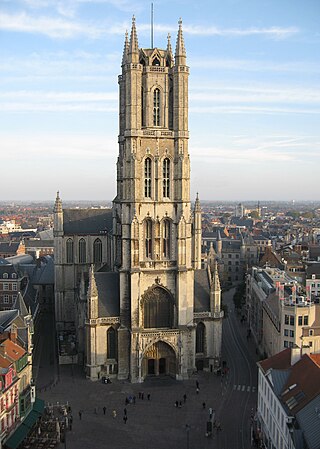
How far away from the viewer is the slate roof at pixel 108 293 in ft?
238

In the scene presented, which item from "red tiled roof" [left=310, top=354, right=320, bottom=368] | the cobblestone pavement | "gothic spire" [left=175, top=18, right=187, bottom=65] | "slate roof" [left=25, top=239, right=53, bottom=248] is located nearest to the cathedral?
"gothic spire" [left=175, top=18, right=187, bottom=65]

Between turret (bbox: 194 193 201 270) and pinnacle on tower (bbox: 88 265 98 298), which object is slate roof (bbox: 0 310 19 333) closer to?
pinnacle on tower (bbox: 88 265 98 298)

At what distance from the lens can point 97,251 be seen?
94.4 metres

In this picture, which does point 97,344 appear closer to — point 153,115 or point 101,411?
point 101,411

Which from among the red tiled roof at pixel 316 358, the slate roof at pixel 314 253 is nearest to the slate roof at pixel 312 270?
the slate roof at pixel 314 253

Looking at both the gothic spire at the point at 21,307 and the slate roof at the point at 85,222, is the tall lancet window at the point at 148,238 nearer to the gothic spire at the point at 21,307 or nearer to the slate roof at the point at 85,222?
the gothic spire at the point at 21,307

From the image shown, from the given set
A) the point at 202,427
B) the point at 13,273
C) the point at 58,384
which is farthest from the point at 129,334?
the point at 13,273

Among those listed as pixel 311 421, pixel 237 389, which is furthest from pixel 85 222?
pixel 311 421

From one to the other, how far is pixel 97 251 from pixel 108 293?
21.6 metres

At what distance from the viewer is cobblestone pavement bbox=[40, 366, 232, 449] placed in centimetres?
5600

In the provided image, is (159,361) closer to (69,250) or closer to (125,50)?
(69,250)

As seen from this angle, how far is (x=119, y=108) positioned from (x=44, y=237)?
393ft

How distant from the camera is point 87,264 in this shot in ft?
308

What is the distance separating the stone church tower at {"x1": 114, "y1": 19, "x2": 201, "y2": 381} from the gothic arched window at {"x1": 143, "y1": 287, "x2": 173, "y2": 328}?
140 mm
